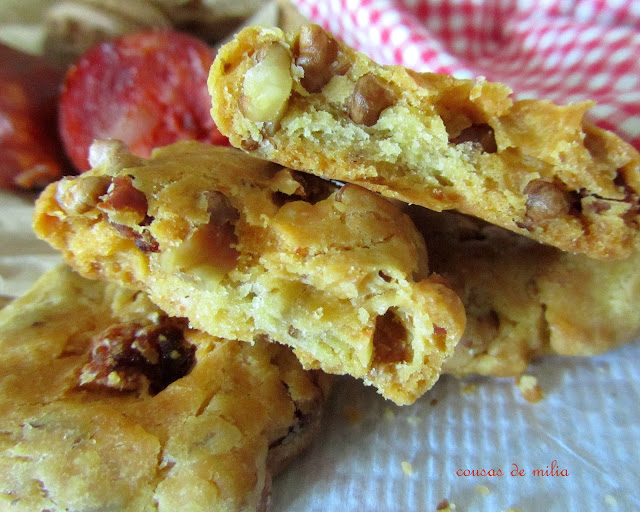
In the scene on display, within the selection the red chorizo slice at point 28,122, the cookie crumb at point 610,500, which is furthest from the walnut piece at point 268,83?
the red chorizo slice at point 28,122

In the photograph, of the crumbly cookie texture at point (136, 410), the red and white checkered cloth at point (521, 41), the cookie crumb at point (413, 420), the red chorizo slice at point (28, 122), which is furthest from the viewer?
the red chorizo slice at point (28, 122)

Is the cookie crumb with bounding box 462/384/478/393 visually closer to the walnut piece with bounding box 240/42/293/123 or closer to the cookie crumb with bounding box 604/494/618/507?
the cookie crumb with bounding box 604/494/618/507

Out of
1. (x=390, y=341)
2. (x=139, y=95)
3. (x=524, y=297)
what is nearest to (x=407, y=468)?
(x=390, y=341)

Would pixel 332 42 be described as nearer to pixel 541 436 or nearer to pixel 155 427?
pixel 155 427

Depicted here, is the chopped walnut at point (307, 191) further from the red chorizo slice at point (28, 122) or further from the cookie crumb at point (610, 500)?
the red chorizo slice at point (28, 122)

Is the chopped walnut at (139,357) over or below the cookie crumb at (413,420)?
below

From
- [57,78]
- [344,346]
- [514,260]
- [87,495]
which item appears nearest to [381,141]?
[344,346]

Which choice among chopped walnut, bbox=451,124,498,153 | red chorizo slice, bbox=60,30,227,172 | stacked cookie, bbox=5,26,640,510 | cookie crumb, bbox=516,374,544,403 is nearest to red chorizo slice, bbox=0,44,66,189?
red chorizo slice, bbox=60,30,227,172
